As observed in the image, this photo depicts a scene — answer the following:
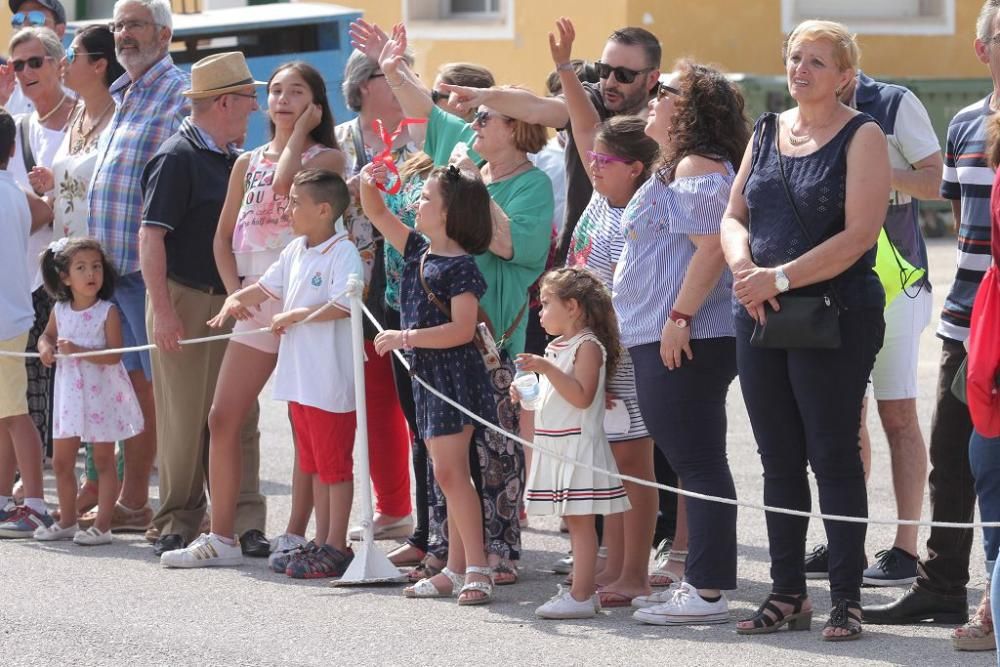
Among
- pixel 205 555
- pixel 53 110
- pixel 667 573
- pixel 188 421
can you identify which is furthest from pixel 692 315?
pixel 53 110

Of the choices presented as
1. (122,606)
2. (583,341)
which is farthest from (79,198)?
(583,341)

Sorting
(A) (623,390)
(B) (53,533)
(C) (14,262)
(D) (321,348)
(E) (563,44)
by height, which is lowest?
(B) (53,533)

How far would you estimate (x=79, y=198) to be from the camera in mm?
8391

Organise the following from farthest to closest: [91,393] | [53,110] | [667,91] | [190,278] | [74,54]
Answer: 1. [53,110]
2. [74,54]
3. [91,393]
4. [190,278]
5. [667,91]

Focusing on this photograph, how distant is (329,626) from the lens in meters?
6.05

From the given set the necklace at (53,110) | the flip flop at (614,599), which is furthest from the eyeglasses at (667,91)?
the necklace at (53,110)

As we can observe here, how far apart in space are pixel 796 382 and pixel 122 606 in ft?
8.50

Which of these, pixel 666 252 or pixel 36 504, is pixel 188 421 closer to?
pixel 36 504

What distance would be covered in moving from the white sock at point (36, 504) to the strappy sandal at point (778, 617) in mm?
3597

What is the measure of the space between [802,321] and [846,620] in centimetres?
99

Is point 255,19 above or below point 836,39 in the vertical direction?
above

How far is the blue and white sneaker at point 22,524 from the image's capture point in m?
7.91

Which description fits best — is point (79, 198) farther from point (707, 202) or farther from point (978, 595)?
point (978, 595)

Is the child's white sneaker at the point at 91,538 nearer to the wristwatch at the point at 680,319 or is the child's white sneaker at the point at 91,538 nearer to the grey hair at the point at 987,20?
the wristwatch at the point at 680,319
